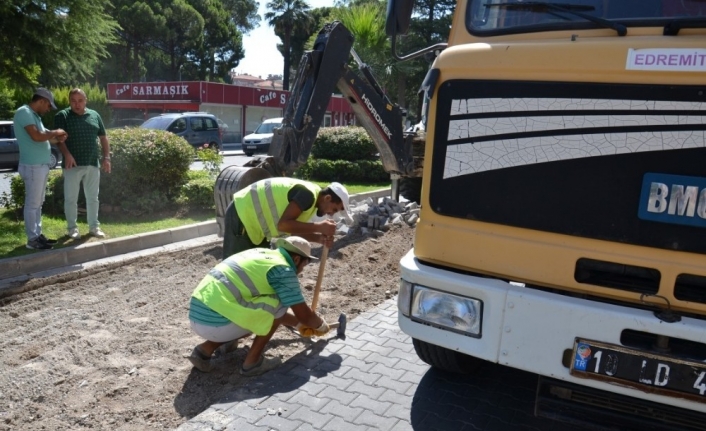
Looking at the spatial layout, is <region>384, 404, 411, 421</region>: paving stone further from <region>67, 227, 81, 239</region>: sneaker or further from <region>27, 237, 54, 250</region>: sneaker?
<region>67, 227, 81, 239</region>: sneaker

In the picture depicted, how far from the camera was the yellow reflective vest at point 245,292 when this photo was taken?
155 inches

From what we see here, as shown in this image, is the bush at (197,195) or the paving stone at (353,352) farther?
the bush at (197,195)

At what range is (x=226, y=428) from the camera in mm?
3416

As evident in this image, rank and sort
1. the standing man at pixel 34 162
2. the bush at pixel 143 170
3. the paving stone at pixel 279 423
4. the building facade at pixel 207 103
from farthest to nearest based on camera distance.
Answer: the building facade at pixel 207 103 < the bush at pixel 143 170 < the standing man at pixel 34 162 < the paving stone at pixel 279 423

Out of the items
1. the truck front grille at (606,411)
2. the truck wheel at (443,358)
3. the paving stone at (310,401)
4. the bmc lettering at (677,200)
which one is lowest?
the paving stone at (310,401)

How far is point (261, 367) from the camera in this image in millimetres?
4117

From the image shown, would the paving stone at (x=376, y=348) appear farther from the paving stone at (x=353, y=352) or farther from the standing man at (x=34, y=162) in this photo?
the standing man at (x=34, y=162)

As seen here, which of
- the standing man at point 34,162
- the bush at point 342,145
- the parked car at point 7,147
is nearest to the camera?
the standing man at point 34,162

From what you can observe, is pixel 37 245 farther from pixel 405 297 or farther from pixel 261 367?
pixel 405 297

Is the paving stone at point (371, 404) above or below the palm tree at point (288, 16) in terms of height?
below

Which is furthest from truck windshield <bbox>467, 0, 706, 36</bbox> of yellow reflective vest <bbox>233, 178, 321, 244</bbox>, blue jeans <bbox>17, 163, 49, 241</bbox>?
blue jeans <bbox>17, 163, 49, 241</bbox>

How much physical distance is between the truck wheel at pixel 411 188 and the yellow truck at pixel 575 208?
6.28m

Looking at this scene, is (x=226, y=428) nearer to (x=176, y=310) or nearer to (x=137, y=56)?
(x=176, y=310)

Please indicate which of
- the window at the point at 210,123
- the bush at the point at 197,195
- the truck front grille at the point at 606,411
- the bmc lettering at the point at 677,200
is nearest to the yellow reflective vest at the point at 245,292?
the truck front grille at the point at 606,411
